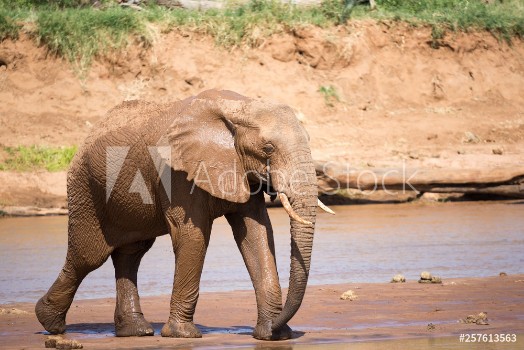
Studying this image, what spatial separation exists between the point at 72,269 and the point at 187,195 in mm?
1374

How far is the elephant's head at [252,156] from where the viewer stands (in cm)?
796

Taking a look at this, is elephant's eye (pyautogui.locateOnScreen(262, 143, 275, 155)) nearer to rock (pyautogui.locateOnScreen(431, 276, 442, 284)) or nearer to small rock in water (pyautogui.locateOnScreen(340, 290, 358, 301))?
small rock in water (pyautogui.locateOnScreen(340, 290, 358, 301))

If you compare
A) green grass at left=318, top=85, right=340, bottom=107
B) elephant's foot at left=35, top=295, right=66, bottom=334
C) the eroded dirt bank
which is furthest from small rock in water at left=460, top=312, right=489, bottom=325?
green grass at left=318, top=85, right=340, bottom=107

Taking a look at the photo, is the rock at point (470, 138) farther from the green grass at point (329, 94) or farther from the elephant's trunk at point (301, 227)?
the elephant's trunk at point (301, 227)

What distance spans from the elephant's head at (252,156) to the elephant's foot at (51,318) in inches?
67.6

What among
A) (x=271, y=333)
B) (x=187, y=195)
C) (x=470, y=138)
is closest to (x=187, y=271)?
(x=187, y=195)

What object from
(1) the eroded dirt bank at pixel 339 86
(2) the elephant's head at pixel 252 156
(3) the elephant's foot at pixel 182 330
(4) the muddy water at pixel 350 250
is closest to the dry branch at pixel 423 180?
(4) the muddy water at pixel 350 250

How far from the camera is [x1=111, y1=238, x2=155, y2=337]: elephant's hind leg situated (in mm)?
9031

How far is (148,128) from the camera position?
8.86 metres

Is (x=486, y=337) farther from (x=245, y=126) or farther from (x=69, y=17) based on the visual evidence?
(x=69, y=17)

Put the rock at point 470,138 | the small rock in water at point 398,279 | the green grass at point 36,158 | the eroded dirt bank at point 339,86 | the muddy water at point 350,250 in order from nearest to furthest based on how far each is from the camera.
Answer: the small rock in water at point 398,279 < the muddy water at point 350,250 < the green grass at point 36,158 < the eroded dirt bank at point 339,86 < the rock at point 470,138

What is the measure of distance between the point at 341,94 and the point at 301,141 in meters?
14.5

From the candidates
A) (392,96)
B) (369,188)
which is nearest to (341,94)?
(392,96)

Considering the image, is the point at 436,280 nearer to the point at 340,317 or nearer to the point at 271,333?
the point at 340,317
